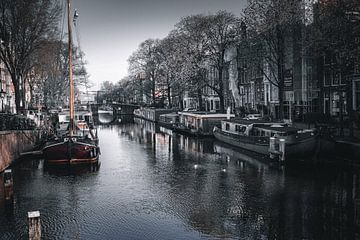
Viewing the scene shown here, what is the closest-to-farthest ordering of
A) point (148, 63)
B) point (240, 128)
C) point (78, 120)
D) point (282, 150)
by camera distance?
point (282, 150), point (240, 128), point (78, 120), point (148, 63)

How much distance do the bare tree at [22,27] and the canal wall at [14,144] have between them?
538 cm

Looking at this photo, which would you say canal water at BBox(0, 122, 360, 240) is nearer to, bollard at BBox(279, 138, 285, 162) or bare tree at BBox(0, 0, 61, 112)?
bollard at BBox(279, 138, 285, 162)

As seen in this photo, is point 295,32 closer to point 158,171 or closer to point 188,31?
point 188,31

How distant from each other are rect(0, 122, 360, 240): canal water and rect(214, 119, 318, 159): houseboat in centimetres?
173

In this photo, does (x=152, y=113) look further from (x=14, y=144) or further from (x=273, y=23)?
(x=14, y=144)

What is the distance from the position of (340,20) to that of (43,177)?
21.8 m

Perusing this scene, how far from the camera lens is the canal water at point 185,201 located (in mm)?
16938

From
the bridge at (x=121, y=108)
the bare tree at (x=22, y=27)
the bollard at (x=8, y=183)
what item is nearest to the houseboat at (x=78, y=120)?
the bare tree at (x=22, y=27)

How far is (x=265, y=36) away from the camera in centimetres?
4441

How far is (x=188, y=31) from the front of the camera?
60062 mm

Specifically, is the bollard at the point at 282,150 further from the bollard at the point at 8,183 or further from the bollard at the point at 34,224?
the bollard at the point at 34,224

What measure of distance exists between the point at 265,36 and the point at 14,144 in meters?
25.8

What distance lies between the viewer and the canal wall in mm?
28562

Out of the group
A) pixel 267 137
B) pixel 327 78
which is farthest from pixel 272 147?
pixel 327 78
